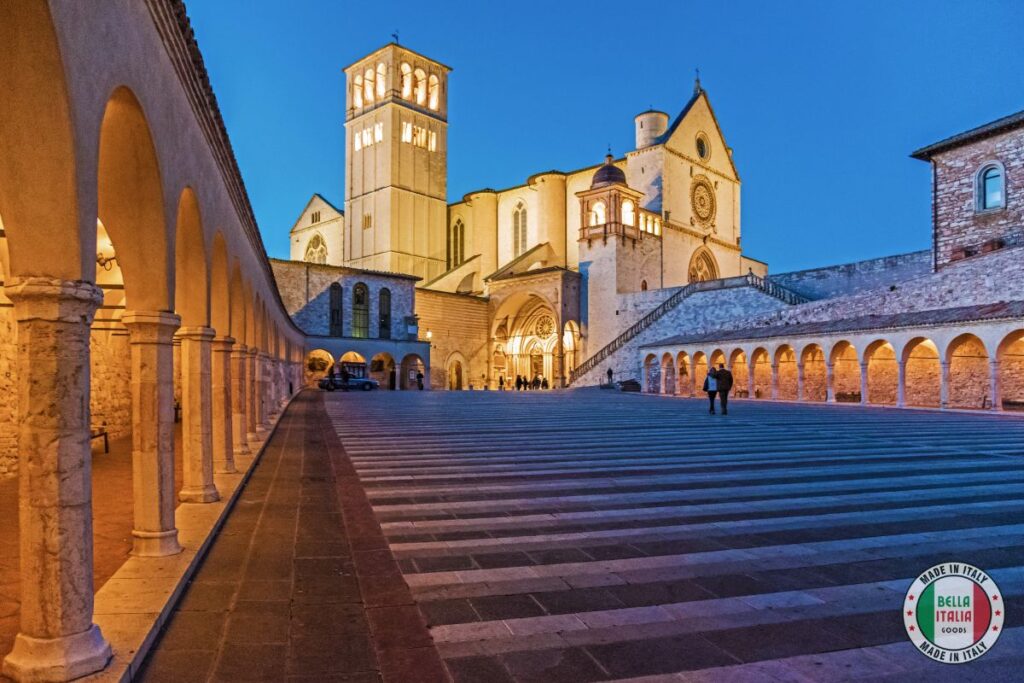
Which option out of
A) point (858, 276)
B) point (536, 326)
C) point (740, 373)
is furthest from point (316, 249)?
point (858, 276)

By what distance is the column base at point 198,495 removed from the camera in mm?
7145

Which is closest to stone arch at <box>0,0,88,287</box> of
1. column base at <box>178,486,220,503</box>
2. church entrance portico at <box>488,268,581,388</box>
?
column base at <box>178,486,220,503</box>

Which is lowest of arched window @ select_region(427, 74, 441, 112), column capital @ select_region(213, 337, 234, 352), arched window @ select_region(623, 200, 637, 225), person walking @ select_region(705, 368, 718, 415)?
person walking @ select_region(705, 368, 718, 415)

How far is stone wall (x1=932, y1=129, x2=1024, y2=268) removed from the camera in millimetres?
26047

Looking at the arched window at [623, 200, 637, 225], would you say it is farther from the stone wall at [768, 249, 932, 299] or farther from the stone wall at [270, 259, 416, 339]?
the stone wall at [270, 259, 416, 339]

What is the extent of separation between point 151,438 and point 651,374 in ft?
122

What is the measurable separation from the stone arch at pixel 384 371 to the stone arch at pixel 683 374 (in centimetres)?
1862

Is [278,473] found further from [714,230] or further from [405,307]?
[714,230]

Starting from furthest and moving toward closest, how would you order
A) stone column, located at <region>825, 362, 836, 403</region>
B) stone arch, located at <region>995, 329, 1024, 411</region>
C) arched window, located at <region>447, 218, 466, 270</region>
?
arched window, located at <region>447, 218, 466, 270</region> → stone column, located at <region>825, 362, 836, 403</region> → stone arch, located at <region>995, 329, 1024, 411</region>

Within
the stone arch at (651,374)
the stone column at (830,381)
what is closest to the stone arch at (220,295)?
the stone column at (830,381)

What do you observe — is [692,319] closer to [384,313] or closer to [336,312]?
[384,313]

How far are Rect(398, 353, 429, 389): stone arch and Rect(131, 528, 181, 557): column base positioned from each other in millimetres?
41437

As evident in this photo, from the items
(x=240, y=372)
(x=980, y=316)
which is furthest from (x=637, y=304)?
(x=240, y=372)

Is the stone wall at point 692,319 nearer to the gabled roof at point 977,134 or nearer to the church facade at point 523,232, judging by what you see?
the church facade at point 523,232
